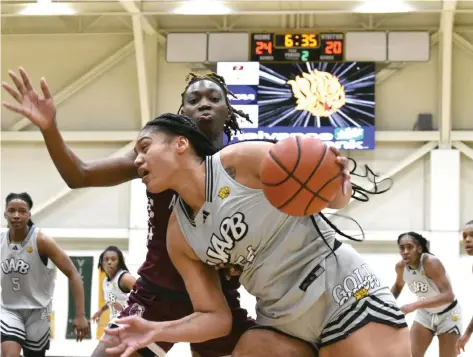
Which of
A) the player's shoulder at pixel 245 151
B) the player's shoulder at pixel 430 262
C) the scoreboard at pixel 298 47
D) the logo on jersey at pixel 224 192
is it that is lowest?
the player's shoulder at pixel 430 262

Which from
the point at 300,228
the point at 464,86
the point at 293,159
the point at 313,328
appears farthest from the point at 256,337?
the point at 464,86

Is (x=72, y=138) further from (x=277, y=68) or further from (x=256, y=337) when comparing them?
(x=256, y=337)

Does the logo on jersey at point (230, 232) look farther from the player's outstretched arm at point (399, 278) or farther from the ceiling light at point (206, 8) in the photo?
the ceiling light at point (206, 8)

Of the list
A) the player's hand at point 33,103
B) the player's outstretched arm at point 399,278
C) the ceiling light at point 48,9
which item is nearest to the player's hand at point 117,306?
the player's outstretched arm at point 399,278

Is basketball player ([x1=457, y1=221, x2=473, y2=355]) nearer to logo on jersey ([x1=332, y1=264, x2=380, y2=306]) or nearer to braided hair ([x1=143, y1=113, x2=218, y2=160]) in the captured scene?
logo on jersey ([x1=332, y1=264, x2=380, y2=306])

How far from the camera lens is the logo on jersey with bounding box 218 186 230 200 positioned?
3510 millimetres

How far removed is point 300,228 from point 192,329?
64 centimetres

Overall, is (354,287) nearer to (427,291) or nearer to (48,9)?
(427,291)

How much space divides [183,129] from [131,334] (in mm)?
942

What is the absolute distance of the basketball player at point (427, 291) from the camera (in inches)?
328

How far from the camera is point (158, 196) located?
4.39 metres

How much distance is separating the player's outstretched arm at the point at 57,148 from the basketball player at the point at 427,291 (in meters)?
4.78

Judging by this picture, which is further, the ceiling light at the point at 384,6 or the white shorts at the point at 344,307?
the ceiling light at the point at 384,6

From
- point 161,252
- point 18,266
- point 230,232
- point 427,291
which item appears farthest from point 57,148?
point 427,291
